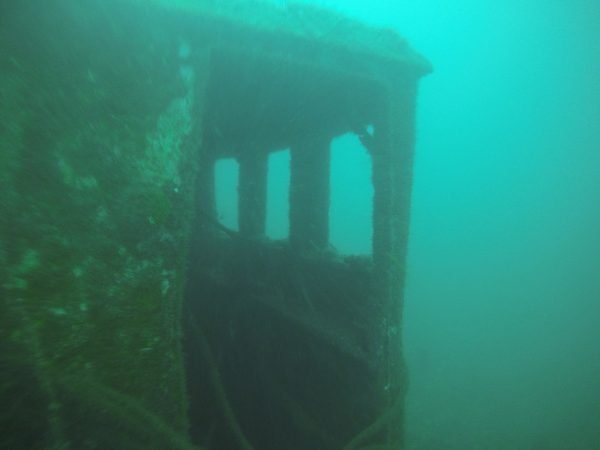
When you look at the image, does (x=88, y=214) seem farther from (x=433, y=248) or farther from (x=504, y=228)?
(x=504, y=228)

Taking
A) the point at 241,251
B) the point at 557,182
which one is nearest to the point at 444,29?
the point at 557,182

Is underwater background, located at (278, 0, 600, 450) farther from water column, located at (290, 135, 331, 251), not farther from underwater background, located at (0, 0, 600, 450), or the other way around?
water column, located at (290, 135, 331, 251)

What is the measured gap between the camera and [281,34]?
68.4 inches

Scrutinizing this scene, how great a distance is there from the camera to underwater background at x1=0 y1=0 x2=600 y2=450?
1.01 meters

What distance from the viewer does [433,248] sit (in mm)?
66938

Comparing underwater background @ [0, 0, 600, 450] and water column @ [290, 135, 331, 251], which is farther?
water column @ [290, 135, 331, 251]

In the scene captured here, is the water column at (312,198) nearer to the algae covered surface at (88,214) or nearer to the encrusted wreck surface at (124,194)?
the encrusted wreck surface at (124,194)

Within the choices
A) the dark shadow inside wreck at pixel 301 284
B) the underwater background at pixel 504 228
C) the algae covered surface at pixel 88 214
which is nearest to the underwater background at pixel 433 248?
the algae covered surface at pixel 88 214

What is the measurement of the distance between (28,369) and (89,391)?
164mm

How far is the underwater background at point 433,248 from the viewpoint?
39.8 inches

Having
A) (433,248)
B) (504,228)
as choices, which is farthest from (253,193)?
(504,228)

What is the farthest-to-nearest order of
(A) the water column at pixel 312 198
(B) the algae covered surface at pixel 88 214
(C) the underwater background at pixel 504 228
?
1. (C) the underwater background at pixel 504 228
2. (A) the water column at pixel 312 198
3. (B) the algae covered surface at pixel 88 214

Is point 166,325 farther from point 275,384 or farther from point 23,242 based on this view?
point 275,384

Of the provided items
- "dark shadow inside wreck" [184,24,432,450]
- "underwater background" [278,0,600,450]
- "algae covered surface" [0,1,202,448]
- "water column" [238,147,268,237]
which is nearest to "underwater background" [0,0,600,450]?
"algae covered surface" [0,1,202,448]
